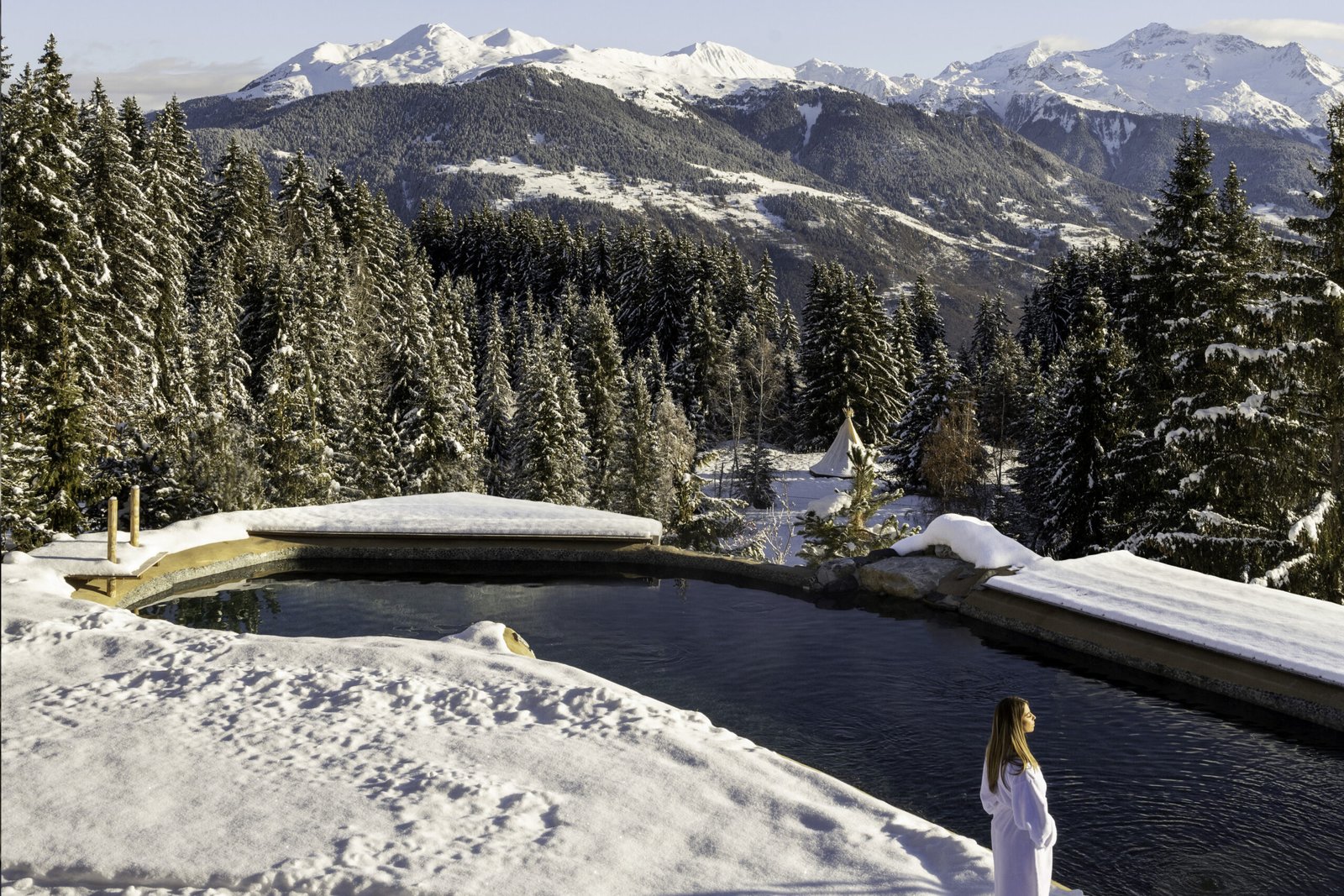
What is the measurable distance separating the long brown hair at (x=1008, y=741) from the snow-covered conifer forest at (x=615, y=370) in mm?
17510

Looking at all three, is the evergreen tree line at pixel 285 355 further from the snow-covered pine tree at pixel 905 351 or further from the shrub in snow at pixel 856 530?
the shrub in snow at pixel 856 530

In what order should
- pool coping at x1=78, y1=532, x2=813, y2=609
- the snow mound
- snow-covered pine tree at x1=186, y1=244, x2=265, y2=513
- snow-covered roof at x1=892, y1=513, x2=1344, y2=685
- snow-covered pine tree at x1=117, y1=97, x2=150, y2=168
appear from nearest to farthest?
the snow mound, snow-covered roof at x1=892, y1=513, x2=1344, y2=685, pool coping at x1=78, y1=532, x2=813, y2=609, snow-covered pine tree at x1=186, y1=244, x2=265, y2=513, snow-covered pine tree at x1=117, y1=97, x2=150, y2=168

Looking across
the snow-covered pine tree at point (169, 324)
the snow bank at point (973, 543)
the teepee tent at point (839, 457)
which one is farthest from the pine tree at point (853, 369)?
the snow bank at point (973, 543)

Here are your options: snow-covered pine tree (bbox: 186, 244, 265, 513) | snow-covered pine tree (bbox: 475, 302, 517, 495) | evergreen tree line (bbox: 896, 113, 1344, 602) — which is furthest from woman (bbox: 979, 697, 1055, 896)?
snow-covered pine tree (bbox: 475, 302, 517, 495)

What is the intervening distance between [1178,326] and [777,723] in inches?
713

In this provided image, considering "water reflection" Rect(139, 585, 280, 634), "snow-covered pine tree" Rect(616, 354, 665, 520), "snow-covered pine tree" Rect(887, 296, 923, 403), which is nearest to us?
"water reflection" Rect(139, 585, 280, 634)

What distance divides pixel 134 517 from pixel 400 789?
1229cm

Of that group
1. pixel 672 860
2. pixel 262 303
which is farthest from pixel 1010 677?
pixel 262 303

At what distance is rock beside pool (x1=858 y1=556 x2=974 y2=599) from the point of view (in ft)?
64.5

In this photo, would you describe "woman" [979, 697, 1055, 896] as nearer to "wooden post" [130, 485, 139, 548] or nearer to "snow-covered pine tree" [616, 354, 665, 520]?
"wooden post" [130, 485, 139, 548]

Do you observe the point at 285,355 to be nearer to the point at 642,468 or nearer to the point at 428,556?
the point at 642,468

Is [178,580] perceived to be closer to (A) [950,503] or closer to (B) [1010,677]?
(B) [1010,677]

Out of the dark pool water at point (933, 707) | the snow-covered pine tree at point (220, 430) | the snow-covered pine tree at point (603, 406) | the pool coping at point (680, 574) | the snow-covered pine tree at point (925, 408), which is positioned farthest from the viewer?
the snow-covered pine tree at point (925, 408)

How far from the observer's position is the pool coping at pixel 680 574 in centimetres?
1434
